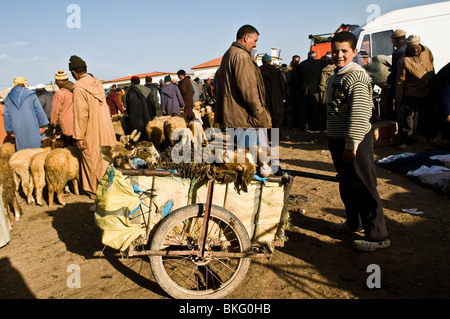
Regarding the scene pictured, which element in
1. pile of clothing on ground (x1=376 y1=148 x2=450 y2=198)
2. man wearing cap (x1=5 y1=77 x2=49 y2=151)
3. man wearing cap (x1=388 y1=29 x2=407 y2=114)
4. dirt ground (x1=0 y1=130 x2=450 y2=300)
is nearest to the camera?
dirt ground (x1=0 y1=130 x2=450 y2=300)

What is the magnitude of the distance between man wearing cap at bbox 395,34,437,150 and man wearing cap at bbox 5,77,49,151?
7.71 meters

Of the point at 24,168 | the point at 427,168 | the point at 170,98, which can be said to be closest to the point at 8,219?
the point at 24,168

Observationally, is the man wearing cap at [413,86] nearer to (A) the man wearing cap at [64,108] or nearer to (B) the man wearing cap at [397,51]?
(B) the man wearing cap at [397,51]

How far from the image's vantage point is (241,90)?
3.49 metres

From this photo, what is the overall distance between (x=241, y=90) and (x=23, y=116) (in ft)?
16.8

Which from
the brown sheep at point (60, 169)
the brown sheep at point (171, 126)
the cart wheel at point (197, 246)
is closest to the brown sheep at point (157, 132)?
the brown sheep at point (171, 126)

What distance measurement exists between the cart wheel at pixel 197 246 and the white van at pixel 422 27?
8710 mm

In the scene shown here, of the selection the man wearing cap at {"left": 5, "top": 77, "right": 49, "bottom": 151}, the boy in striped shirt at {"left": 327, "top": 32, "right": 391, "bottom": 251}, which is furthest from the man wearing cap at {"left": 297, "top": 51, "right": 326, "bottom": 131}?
the man wearing cap at {"left": 5, "top": 77, "right": 49, "bottom": 151}

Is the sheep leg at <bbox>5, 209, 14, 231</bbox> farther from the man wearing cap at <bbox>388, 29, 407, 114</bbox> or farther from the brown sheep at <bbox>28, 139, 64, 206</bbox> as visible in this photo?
the man wearing cap at <bbox>388, 29, 407, 114</bbox>

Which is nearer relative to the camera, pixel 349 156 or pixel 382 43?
pixel 349 156

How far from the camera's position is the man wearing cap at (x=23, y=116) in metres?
6.22

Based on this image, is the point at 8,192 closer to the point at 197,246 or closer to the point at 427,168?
the point at 197,246

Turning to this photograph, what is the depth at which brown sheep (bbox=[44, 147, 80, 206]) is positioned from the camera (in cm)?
Result: 529
